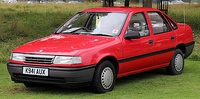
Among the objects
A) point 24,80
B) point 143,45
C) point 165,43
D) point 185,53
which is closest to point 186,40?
point 185,53

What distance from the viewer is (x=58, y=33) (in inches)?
316

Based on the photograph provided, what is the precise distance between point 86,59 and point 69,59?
0.27 m

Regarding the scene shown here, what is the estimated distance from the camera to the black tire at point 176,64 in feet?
28.8

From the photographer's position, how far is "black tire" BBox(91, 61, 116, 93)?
678 cm

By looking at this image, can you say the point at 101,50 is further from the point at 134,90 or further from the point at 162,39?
the point at 162,39

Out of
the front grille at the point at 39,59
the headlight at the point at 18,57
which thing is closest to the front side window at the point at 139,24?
the front grille at the point at 39,59

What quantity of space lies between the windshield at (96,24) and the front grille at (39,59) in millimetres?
1277

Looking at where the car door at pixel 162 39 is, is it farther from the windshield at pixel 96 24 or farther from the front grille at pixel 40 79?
the front grille at pixel 40 79

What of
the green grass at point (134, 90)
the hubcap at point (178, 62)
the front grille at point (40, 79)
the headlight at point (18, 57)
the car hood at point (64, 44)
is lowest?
the green grass at point (134, 90)

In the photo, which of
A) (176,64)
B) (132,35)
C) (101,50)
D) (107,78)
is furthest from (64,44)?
(176,64)

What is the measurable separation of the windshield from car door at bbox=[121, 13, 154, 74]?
237 millimetres

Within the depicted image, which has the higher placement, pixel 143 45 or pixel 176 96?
pixel 143 45

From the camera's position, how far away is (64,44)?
692cm

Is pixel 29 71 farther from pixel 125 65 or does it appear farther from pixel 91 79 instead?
pixel 125 65
